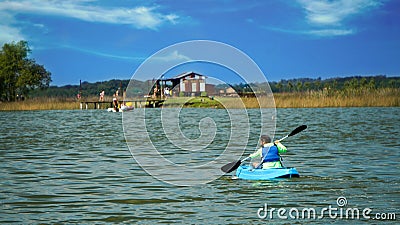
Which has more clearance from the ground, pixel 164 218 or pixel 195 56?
pixel 195 56

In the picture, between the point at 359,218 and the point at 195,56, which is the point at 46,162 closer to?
the point at 195,56

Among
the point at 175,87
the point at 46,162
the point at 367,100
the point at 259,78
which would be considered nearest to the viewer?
the point at 259,78

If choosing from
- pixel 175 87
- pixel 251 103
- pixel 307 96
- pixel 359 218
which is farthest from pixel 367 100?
pixel 359 218

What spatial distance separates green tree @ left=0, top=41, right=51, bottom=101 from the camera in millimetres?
85812

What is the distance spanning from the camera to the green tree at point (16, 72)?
85.8m

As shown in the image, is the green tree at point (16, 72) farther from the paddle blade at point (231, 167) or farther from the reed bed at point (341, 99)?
the paddle blade at point (231, 167)

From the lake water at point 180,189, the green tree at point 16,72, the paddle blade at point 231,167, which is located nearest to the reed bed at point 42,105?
the green tree at point 16,72

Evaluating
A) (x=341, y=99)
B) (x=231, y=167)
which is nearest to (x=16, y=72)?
(x=341, y=99)

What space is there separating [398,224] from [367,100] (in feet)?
129

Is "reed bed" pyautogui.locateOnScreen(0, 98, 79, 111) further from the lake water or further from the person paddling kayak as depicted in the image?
the person paddling kayak

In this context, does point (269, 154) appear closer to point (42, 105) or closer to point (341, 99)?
point (341, 99)

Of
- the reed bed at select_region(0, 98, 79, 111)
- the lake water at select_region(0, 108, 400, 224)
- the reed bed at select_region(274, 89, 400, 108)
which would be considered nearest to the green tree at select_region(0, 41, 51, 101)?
the reed bed at select_region(0, 98, 79, 111)

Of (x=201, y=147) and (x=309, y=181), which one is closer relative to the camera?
(x=309, y=181)

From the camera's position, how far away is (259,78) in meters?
14.5
